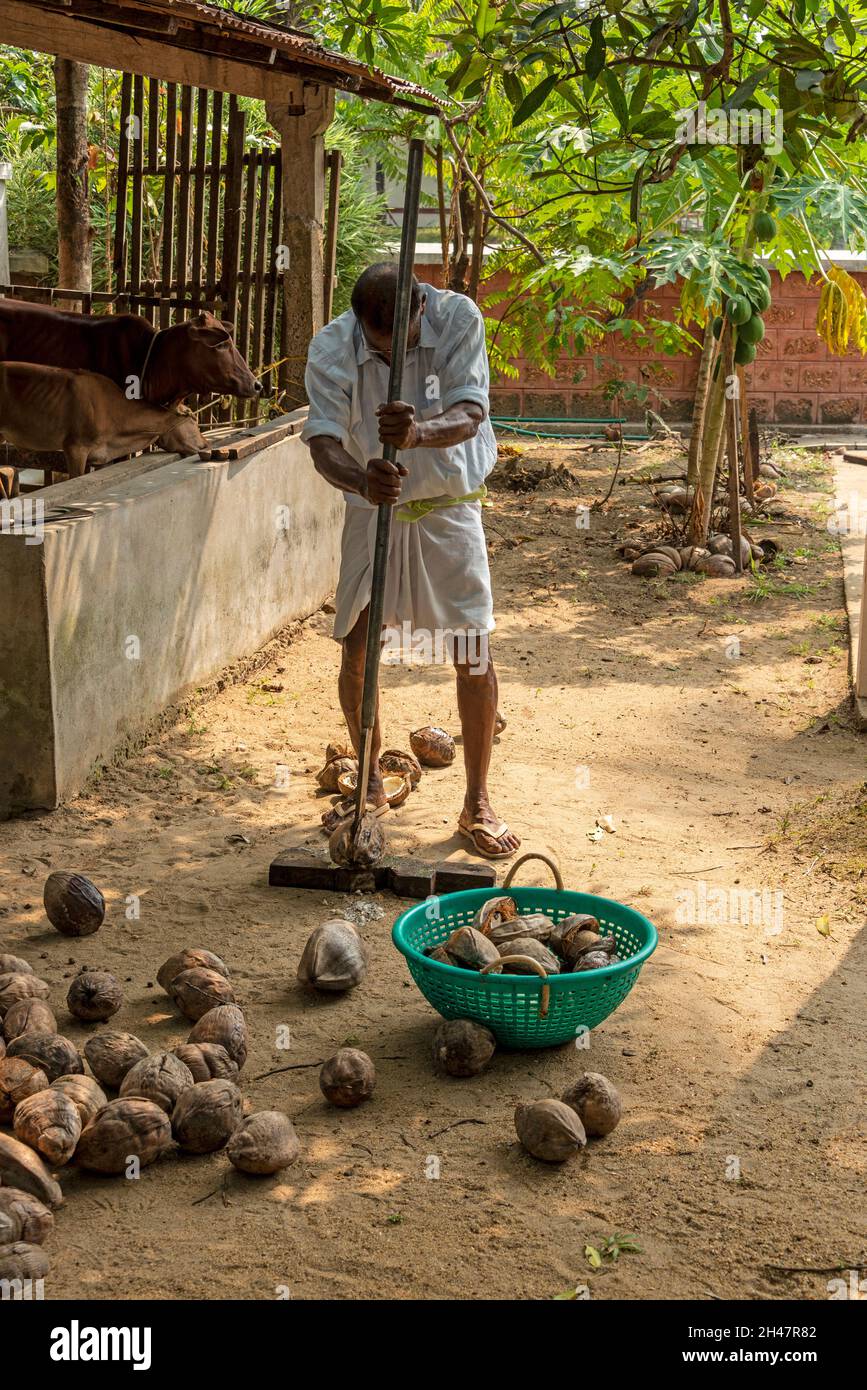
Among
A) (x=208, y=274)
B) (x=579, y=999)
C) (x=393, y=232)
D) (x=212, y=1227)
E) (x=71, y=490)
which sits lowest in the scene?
(x=212, y=1227)

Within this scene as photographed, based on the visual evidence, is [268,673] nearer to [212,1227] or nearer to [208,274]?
[208,274]

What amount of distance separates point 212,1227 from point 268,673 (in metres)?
4.34

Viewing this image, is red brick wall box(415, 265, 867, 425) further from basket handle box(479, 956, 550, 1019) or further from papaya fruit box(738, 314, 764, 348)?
basket handle box(479, 956, 550, 1019)

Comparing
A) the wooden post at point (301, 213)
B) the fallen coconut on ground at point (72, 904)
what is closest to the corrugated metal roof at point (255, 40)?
the wooden post at point (301, 213)

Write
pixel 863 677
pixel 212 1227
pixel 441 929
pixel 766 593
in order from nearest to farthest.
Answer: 1. pixel 212 1227
2. pixel 441 929
3. pixel 863 677
4. pixel 766 593

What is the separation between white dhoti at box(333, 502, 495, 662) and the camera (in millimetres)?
4777

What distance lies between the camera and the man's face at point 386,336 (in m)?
4.53

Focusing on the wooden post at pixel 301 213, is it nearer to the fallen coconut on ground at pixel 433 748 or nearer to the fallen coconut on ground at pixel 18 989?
the fallen coconut on ground at pixel 433 748

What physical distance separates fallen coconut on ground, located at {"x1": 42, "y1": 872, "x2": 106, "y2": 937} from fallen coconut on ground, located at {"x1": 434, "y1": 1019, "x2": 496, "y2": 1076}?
1.27 metres

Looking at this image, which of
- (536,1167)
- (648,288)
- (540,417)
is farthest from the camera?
(540,417)

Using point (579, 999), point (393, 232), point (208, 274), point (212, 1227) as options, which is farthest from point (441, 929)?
point (393, 232)

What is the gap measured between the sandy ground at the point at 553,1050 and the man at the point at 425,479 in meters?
0.53

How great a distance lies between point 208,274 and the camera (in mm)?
7828

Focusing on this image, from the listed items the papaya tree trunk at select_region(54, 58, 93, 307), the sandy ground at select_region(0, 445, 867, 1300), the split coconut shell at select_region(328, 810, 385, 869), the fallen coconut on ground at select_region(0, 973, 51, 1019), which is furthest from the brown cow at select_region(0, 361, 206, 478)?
the fallen coconut on ground at select_region(0, 973, 51, 1019)
